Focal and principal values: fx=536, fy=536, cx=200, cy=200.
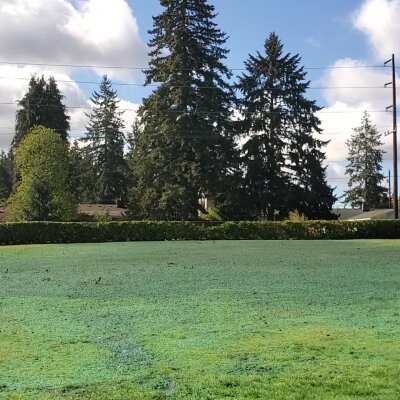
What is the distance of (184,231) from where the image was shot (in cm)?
3362

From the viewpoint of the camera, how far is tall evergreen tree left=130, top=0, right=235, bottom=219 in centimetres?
4453

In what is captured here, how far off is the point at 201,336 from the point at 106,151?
67896 mm

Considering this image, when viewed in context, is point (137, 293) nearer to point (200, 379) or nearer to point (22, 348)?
point (22, 348)

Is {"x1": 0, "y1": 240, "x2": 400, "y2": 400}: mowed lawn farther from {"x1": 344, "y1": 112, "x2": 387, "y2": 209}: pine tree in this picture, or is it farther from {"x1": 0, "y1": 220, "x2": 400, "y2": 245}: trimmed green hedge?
{"x1": 344, "y1": 112, "x2": 387, "y2": 209}: pine tree

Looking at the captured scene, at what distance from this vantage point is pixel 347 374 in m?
4.75

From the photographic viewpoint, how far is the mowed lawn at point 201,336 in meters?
4.48

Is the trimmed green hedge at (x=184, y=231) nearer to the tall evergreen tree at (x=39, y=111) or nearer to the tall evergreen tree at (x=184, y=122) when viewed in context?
the tall evergreen tree at (x=184, y=122)

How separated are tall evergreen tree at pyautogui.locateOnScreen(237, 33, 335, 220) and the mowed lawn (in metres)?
35.3

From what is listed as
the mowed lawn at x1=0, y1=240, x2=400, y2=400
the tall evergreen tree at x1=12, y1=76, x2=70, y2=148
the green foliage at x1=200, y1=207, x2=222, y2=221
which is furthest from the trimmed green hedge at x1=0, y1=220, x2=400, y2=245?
the tall evergreen tree at x1=12, y1=76, x2=70, y2=148

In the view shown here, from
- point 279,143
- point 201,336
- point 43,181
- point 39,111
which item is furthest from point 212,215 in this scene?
point 201,336

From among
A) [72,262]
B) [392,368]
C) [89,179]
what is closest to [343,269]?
[72,262]

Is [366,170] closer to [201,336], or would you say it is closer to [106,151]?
[106,151]

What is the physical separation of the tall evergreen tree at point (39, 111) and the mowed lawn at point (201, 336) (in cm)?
4812

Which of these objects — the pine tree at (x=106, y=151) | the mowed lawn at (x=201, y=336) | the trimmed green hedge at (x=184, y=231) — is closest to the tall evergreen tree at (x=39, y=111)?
the pine tree at (x=106, y=151)
